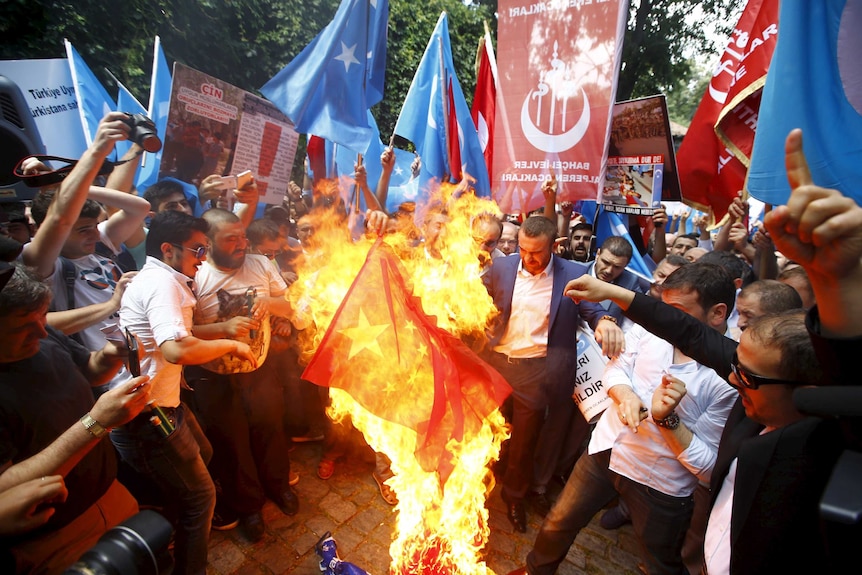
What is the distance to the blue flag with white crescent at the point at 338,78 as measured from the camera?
4941 mm

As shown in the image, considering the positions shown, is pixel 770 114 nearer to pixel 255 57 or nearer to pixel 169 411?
pixel 169 411

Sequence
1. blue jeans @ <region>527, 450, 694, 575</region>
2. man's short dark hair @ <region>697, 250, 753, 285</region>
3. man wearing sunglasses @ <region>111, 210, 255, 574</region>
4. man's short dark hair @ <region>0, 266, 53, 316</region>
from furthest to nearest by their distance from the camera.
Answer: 1. man's short dark hair @ <region>697, 250, 753, 285</region>
2. man wearing sunglasses @ <region>111, 210, 255, 574</region>
3. blue jeans @ <region>527, 450, 694, 575</region>
4. man's short dark hair @ <region>0, 266, 53, 316</region>

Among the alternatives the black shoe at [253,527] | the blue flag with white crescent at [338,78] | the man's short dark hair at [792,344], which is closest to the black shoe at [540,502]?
the black shoe at [253,527]

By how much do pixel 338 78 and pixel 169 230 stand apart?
10.1ft

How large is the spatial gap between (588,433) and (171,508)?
4.20m

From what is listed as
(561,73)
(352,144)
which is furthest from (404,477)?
(561,73)

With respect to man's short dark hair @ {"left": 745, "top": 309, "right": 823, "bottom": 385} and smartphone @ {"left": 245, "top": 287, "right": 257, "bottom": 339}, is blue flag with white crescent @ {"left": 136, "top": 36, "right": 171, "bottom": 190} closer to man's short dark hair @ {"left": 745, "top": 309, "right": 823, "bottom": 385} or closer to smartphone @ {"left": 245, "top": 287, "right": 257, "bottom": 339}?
smartphone @ {"left": 245, "top": 287, "right": 257, "bottom": 339}

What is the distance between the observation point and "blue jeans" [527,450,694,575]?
107 inches

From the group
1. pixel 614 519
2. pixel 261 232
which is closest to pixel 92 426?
pixel 261 232

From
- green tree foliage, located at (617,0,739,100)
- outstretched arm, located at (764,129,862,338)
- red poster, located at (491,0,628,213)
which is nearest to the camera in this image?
outstretched arm, located at (764,129,862,338)

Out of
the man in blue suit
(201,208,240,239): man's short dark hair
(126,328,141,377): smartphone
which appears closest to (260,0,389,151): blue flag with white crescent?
(201,208,240,239): man's short dark hair

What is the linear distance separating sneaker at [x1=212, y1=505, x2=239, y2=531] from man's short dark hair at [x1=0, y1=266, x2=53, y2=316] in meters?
2.88

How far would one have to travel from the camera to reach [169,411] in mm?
3053

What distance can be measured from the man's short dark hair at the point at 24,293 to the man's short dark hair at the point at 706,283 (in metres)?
3.87
